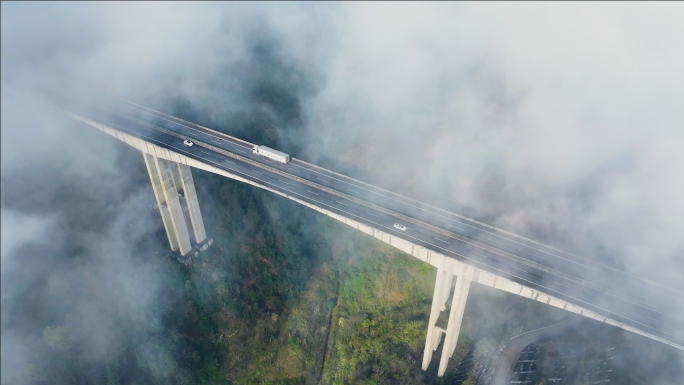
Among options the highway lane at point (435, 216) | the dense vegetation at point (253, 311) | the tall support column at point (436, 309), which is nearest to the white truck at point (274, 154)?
the highway lane at point (435, 216)

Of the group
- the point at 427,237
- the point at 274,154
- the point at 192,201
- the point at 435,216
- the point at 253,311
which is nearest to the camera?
the point at 427,237

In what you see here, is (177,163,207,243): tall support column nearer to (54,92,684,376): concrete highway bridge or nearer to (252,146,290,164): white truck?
(54,92,684,376): concrete highway bridge

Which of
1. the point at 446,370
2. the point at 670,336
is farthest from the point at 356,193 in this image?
the point at 670,336

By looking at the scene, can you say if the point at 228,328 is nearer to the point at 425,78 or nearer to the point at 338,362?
the point at 338,362

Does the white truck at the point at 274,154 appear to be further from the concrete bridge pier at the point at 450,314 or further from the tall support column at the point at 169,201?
the concrete bridge pier at the point at 450,314

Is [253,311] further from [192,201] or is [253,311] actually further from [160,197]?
[160,197]

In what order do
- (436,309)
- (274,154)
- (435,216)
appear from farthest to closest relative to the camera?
(274,154)
(435,216)
(436,309)

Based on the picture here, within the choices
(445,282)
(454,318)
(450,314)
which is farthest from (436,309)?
(445,282)
